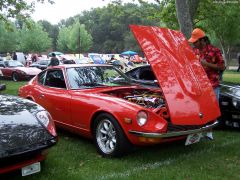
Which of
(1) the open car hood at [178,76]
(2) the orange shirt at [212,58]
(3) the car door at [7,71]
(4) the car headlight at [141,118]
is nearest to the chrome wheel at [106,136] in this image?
(4) the car headlight at [141,118]

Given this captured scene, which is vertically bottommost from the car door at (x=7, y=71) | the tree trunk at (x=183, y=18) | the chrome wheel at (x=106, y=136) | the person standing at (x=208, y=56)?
the car door at (x=7, y=71)

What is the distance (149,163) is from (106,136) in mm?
748

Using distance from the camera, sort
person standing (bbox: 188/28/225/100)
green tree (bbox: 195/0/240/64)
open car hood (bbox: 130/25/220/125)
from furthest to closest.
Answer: green tree (bbox: 195/0/240/64) → person standing (bbox: 188/28/225/100) → open car hood (bbox: 130/25/220/125)

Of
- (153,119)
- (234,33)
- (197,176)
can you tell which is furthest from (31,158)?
(234,33)

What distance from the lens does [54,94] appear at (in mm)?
6074

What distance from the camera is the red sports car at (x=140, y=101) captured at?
4703mm

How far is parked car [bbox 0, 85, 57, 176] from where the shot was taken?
12.1ft

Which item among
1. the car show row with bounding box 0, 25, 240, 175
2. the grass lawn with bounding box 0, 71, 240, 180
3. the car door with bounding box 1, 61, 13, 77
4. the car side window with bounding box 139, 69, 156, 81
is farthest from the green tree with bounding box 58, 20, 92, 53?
the grass lawn with bounding box 0, 71, 240, 180

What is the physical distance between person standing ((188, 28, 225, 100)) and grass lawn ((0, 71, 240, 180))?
1.22m

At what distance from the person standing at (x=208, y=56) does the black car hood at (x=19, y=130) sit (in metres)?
3.09

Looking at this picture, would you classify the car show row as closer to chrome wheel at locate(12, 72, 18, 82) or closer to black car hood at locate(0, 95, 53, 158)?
black car hood at locate(0, 95, 53, 158)

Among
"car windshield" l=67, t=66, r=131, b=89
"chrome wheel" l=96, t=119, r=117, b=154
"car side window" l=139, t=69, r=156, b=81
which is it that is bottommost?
"chrome wheel" l=96, t=119, r=117, b=154

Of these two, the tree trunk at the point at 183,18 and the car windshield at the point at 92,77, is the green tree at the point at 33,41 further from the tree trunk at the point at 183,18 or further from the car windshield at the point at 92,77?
the car windshield at the point at 92,77

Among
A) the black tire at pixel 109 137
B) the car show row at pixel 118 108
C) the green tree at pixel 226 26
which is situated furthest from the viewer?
the green tree at pixel 226 26
